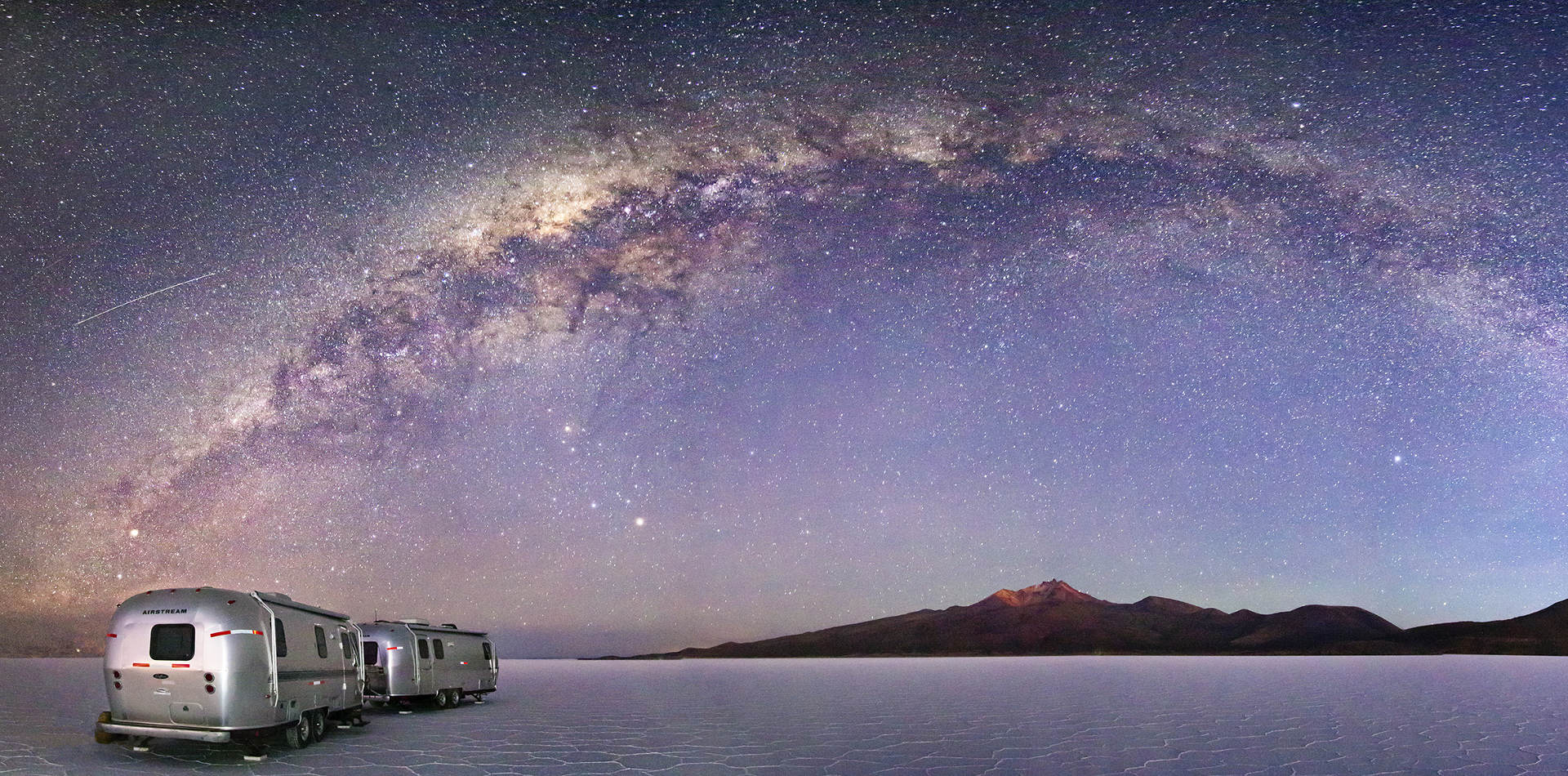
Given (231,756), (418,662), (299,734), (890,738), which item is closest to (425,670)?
(418,662)

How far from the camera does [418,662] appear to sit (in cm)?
2478

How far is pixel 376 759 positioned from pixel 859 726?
11.8 metres

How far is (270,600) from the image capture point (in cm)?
1667

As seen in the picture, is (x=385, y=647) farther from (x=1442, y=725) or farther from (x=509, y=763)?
(x=1442, y=725)

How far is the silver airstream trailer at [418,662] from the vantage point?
2403cm

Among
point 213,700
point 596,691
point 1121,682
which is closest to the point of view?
point 213,700

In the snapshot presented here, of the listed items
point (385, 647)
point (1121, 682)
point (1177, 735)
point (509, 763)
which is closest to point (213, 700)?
point (509, 763)

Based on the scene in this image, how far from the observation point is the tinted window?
599 inches

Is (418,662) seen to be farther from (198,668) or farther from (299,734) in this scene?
(198,668)

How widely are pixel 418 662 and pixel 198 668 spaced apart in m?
10.0

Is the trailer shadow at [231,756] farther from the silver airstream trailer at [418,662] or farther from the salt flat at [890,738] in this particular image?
the silver airstream trailer at [418,662]

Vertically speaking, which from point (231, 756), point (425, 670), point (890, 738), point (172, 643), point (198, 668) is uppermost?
point (172, 643)

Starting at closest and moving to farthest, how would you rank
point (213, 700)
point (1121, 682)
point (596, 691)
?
point (213, 700) < point (596, 691) < point (1121, 682)

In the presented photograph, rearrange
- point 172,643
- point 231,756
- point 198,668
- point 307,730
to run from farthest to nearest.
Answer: point 307,730 → point 231,756 → point 172,643 → point 198,668
